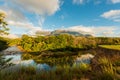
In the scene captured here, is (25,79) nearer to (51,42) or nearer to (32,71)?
(32,71)

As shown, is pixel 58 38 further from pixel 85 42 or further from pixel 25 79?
pixel 25 79

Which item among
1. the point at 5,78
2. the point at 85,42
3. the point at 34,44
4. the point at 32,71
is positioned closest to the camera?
the point at 5,78

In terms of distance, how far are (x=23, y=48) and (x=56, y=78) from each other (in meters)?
43.5

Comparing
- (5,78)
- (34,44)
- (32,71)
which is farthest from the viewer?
(34,44)

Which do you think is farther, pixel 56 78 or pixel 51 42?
pixel 51 42

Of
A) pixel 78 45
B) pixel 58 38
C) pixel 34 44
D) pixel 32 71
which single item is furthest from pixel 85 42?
pixel 32 71

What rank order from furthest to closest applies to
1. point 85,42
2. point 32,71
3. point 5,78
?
point 85,42, point 32,71, point 5,78

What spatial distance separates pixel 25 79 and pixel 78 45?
41889 millimetres

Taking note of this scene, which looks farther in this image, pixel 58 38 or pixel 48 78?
pixel 58 38

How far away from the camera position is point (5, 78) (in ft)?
18.2

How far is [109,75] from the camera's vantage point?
18.2 feet

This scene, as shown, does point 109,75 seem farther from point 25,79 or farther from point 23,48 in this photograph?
point 23,48

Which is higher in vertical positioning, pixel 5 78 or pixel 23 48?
pixel 5 78

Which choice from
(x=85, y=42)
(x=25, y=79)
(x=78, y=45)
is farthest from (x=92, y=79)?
(x=85, y=42)
